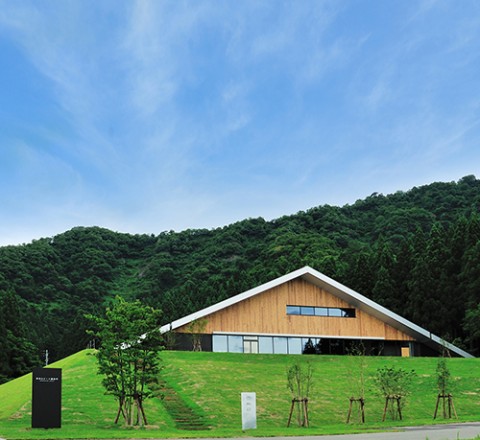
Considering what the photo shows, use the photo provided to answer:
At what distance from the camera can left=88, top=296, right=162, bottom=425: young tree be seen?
2059 centimetres

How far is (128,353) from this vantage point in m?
20.8

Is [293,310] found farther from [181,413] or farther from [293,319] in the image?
[181,413]

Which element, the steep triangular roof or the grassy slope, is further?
the steep triangular roof

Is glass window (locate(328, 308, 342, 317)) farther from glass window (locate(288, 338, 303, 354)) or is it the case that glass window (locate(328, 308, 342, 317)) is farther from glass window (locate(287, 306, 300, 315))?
glass window (locate(288, 338, 303, 354))

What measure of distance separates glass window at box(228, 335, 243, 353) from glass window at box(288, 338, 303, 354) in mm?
2847

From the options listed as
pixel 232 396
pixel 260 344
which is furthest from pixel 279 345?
pixel 232 396

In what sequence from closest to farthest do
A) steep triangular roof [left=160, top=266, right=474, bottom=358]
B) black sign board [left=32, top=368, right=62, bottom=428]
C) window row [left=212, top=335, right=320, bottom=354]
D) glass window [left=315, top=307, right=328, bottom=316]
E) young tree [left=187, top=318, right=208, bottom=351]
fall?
black sign board [left=32, top=368, right=62, bottom=428] → young tree [left=187, top=318, right=208, bottom=351] → window row [left=212, top=335, right=320, bottom=354] → steep triangular roof [left=160, top=266, right=474, bottom=358] → glass window [left=315, top=307, right=328, bottom=316]

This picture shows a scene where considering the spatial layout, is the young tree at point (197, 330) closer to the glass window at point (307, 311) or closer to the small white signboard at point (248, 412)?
the glass window at point (307, 311)

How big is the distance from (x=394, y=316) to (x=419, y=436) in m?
25.3

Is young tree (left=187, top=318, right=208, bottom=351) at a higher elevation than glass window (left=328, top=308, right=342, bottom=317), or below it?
below

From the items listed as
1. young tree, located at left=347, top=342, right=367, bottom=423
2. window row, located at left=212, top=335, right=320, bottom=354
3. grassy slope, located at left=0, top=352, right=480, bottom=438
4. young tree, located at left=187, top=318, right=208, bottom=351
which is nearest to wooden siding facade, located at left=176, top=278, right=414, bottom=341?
window row, located at left=212, top=335, right=320, bottom=354

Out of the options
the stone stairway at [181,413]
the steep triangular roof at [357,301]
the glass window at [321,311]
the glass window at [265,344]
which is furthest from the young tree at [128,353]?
the glass window at [321,311]

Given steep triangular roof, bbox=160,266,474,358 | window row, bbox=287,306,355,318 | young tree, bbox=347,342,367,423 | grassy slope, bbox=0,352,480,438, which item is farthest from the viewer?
window row, bbox=287,306,355,318

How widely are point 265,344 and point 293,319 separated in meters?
2.16
